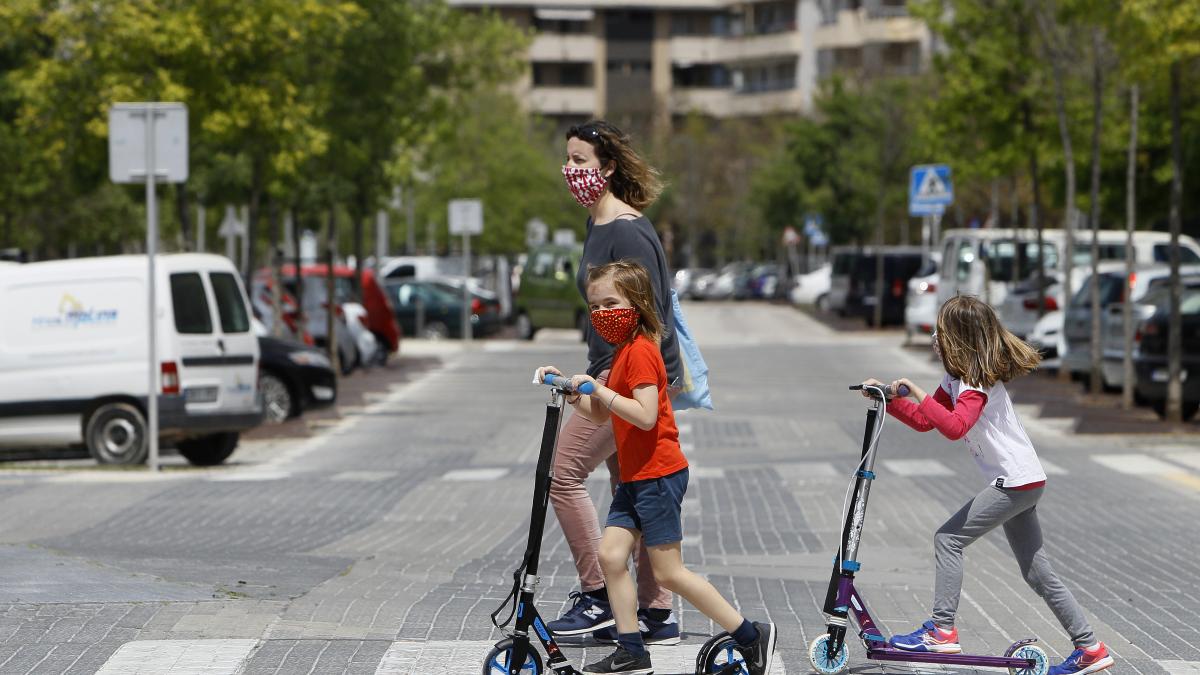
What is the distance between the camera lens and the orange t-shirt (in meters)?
6.41

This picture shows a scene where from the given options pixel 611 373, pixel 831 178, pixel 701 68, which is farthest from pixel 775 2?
pixel 611 373

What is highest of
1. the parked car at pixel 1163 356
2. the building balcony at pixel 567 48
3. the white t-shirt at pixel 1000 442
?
the building balcony at pixel 567 48

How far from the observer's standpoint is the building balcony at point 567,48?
11912cm

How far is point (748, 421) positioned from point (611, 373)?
1579 centimetres

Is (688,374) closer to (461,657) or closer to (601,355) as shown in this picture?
(601,355)

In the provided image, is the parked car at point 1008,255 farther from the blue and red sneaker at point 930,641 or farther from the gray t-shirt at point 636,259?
the blue and red sneaker at point 930,641

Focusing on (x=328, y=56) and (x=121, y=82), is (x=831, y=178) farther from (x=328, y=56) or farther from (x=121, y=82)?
(x=121, y=82)

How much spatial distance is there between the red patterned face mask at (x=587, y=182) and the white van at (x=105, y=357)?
9869mm

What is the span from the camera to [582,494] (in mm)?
7242

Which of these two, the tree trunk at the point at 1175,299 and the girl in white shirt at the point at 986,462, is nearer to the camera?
the girl in white shirt at the point at 986,462

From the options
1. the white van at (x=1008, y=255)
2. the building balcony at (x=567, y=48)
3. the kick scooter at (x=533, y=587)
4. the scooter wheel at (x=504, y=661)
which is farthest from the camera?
the building balcony at (x=567, y=48)

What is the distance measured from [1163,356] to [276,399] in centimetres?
907

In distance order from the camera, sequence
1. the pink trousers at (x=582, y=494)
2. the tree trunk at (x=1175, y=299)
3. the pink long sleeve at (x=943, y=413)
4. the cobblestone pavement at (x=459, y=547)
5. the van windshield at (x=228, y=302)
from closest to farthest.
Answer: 1. the pink long sleeve at (x=943, y=413)
2. the pink trousers at (x=582, y=494)
3. the cobblestone pavement at (x=459, y=547)
4. the van windshield at (x=228, y=302)
5. the tree trunk at (x=1175, y=299)

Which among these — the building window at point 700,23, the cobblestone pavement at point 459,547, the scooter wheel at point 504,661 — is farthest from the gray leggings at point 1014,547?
the building window at point 700,23
